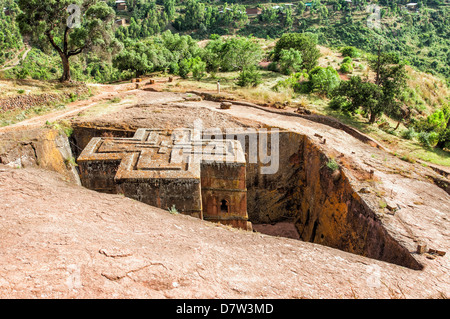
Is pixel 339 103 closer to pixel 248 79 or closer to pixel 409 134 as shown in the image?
pixel 409 134

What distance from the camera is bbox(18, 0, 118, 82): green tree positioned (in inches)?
560

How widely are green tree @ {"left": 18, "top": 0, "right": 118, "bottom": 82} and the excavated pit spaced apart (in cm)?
633

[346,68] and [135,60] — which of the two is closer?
[135,60]

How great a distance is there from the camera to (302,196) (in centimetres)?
1145

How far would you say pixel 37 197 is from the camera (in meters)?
6.23

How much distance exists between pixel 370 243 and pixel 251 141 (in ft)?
18.7

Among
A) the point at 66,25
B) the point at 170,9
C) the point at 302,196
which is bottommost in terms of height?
the point at 302,196

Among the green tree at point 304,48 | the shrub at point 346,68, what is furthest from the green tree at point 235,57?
the shrub at point 346,68

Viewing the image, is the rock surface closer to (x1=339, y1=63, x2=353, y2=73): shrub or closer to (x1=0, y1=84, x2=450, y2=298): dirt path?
(x1=0, y1=84, x2=450, y2=298): dirt path

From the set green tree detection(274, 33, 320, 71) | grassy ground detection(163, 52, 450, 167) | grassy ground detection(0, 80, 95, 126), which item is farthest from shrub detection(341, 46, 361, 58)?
grassy ground detection(0, 80, 95, 126)

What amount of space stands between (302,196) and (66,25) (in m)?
14.1

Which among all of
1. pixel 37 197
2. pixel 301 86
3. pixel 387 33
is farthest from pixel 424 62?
pixel 37 197

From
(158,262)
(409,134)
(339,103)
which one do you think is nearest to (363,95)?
(339,103)
